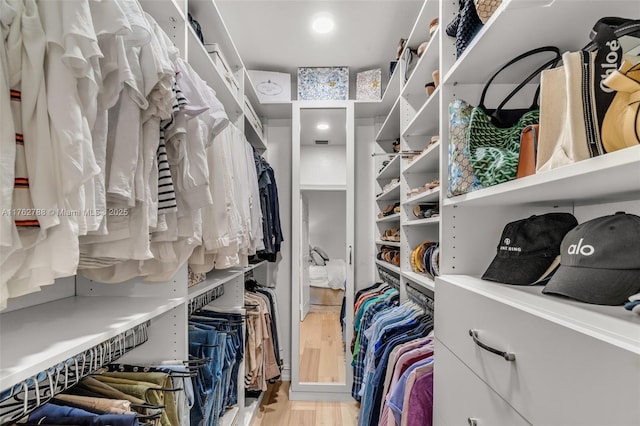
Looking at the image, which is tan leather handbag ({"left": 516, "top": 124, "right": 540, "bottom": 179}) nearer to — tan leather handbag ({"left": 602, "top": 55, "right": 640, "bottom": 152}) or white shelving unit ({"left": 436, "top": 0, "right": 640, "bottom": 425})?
white shelving unit ({"left": 436, "top": 0, "right": 640, "bottom": 425})


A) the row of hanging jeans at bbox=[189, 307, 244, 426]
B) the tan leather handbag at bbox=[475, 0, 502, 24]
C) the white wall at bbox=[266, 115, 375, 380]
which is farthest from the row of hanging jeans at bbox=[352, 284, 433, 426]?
the tan leather handbag at bbox=[475, 0, 502, 24]

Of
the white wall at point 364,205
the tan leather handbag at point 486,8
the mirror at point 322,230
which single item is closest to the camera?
the tan leather handbag at point 486,8

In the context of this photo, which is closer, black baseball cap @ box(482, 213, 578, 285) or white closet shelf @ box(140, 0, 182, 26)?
black baseball cap @ box(482, 213, 578, 285)

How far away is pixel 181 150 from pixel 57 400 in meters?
0.63

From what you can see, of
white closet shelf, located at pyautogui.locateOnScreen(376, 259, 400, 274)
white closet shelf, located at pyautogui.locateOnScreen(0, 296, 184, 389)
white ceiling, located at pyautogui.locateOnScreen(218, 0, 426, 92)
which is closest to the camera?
white closet shelf, located at pyautogui.locateOnScreen(0, 296, 184, 389)

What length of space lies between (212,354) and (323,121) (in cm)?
184

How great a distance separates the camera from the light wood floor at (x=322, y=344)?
2513 millimetres

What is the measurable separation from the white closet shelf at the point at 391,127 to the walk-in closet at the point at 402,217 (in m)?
0.26

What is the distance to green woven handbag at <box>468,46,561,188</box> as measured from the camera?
80 cm

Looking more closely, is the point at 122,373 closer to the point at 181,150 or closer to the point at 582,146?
the point at 181,150

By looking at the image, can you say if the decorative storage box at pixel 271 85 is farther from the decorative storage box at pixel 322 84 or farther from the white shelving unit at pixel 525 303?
the white shelving unit at pixel 525 303

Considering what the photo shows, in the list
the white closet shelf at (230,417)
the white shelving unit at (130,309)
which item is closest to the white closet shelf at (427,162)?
the white shelving unit at (130,309)

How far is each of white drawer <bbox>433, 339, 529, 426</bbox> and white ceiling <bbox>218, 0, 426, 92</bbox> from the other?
1.79 metres

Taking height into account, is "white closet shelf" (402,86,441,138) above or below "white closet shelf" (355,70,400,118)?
below
